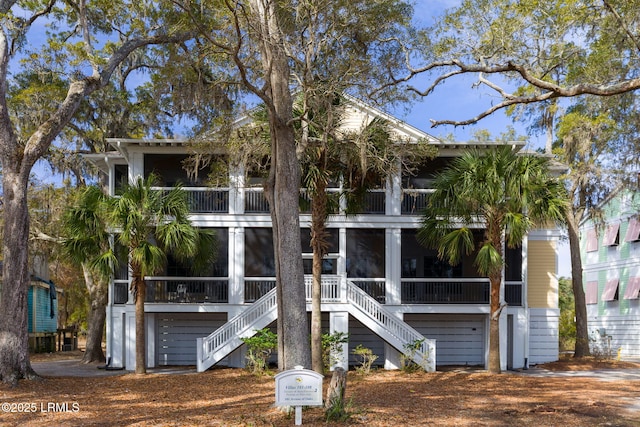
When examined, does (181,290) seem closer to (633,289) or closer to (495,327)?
(495,327)

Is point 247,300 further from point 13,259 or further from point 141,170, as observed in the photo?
point 13,259

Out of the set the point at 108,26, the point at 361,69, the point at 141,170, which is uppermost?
the point at 108,26

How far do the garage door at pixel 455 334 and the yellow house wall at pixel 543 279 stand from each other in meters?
2.18

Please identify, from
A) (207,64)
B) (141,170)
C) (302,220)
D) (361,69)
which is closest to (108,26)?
(141,170)

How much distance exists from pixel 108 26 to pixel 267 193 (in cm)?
1141

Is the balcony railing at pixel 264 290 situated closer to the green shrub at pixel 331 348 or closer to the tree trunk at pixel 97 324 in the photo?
the green shrub at pixel 331 348

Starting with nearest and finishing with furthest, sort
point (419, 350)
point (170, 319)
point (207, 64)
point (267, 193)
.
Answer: point (267, 193), point (207, 64), point (419, 350), point (170, 319)

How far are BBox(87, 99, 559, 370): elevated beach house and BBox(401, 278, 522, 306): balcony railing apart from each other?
3 centimetres

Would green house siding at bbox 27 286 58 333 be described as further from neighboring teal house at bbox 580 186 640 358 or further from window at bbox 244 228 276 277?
neighboring teal house at bbox 580 186 640 358

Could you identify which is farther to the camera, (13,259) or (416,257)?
(416,257)

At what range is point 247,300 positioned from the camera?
66.9ft

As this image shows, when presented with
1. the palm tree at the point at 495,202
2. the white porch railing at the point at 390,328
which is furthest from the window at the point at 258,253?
the palm tree at the point at 495,202

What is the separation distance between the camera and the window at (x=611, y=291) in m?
30.5

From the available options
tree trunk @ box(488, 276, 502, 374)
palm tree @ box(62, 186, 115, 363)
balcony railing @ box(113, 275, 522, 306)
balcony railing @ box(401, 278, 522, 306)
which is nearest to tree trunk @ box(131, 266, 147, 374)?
palm tree @ box(62, 186, 115, 363)
